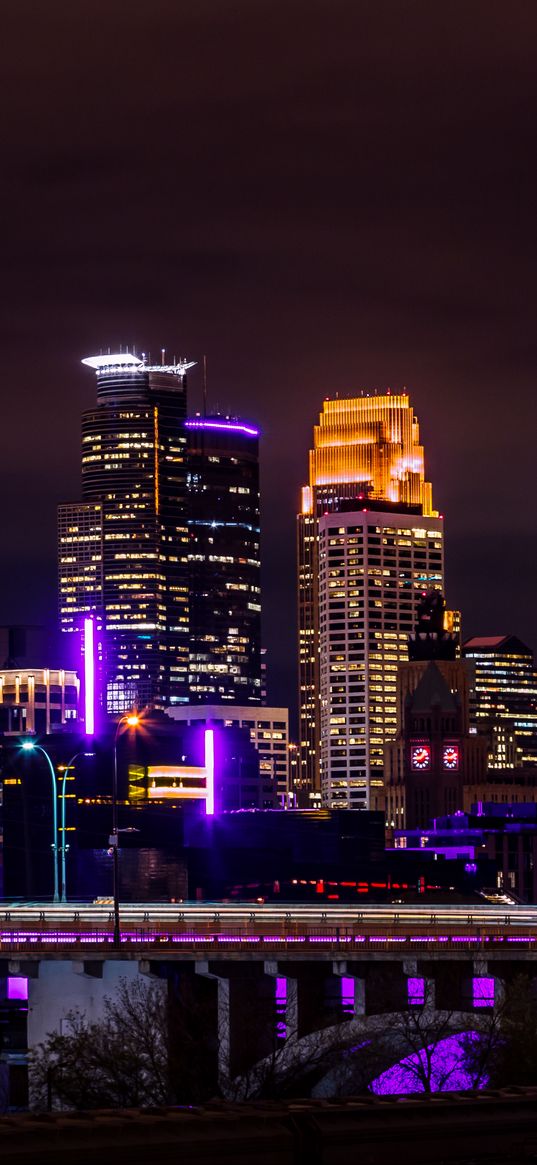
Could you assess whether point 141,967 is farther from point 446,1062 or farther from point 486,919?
point 486,919

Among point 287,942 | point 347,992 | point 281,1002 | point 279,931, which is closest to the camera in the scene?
point 287,942

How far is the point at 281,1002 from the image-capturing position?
113m

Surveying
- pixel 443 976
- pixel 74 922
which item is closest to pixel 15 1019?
pixel 74 922

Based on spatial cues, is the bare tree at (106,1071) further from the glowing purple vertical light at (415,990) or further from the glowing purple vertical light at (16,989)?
the glowing purple vertical light at (16,989)

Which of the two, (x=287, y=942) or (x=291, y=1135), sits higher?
(x=291, y=1135)

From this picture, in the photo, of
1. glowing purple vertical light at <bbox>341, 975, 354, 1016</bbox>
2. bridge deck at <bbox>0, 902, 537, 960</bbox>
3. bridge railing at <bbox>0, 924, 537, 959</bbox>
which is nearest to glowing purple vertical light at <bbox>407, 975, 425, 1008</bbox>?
bridge railing at <bbox>0, 924, 537, 959</bbox>

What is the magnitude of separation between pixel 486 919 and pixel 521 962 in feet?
80.0

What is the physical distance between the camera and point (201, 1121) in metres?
43.2

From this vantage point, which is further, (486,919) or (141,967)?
(486,919)

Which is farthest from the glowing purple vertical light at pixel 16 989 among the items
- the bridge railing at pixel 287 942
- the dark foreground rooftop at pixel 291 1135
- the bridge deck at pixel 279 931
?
the dark foreground rooftop at pixel 291 1135

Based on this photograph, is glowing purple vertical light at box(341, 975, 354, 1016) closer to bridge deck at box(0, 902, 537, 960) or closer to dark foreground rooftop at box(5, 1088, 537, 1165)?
bridge deck at box(0, 902, 537, 960)

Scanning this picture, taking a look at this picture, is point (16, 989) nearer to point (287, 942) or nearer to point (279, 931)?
point (279, 931)

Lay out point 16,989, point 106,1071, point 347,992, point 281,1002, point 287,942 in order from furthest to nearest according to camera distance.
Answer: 1. point 16,989
2. point 281,1002
3. point 347,992
4. point 287,942
5. point 106,1071

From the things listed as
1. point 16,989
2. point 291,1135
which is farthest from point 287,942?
point 291,1135
